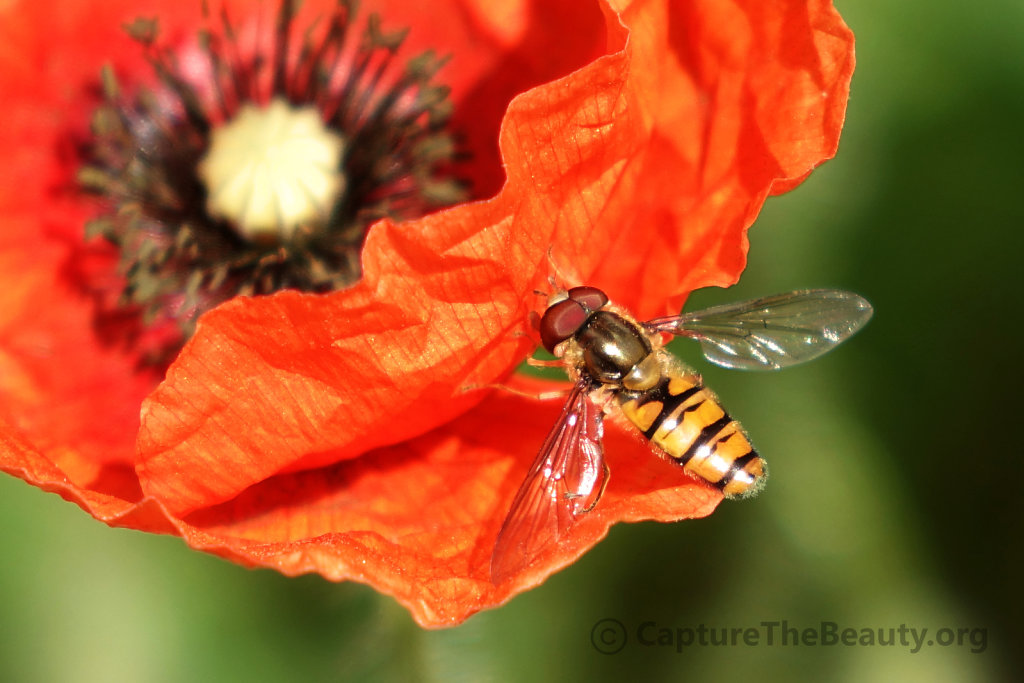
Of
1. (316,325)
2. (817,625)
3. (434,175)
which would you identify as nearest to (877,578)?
(817,625)

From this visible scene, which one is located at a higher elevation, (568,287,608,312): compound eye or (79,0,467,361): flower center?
(79,0,467,361): flower center

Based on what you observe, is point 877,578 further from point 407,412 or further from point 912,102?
point 407,412

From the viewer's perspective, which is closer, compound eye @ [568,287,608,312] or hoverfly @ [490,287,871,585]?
hoverfly @ [490,287,871,585]

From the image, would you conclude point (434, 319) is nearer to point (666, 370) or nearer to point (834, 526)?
point (666, 370)

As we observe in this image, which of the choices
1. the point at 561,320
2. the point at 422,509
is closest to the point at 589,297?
A: the point at 561,320

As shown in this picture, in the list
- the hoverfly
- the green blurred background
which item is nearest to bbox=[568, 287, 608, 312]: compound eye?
the hoverfly
